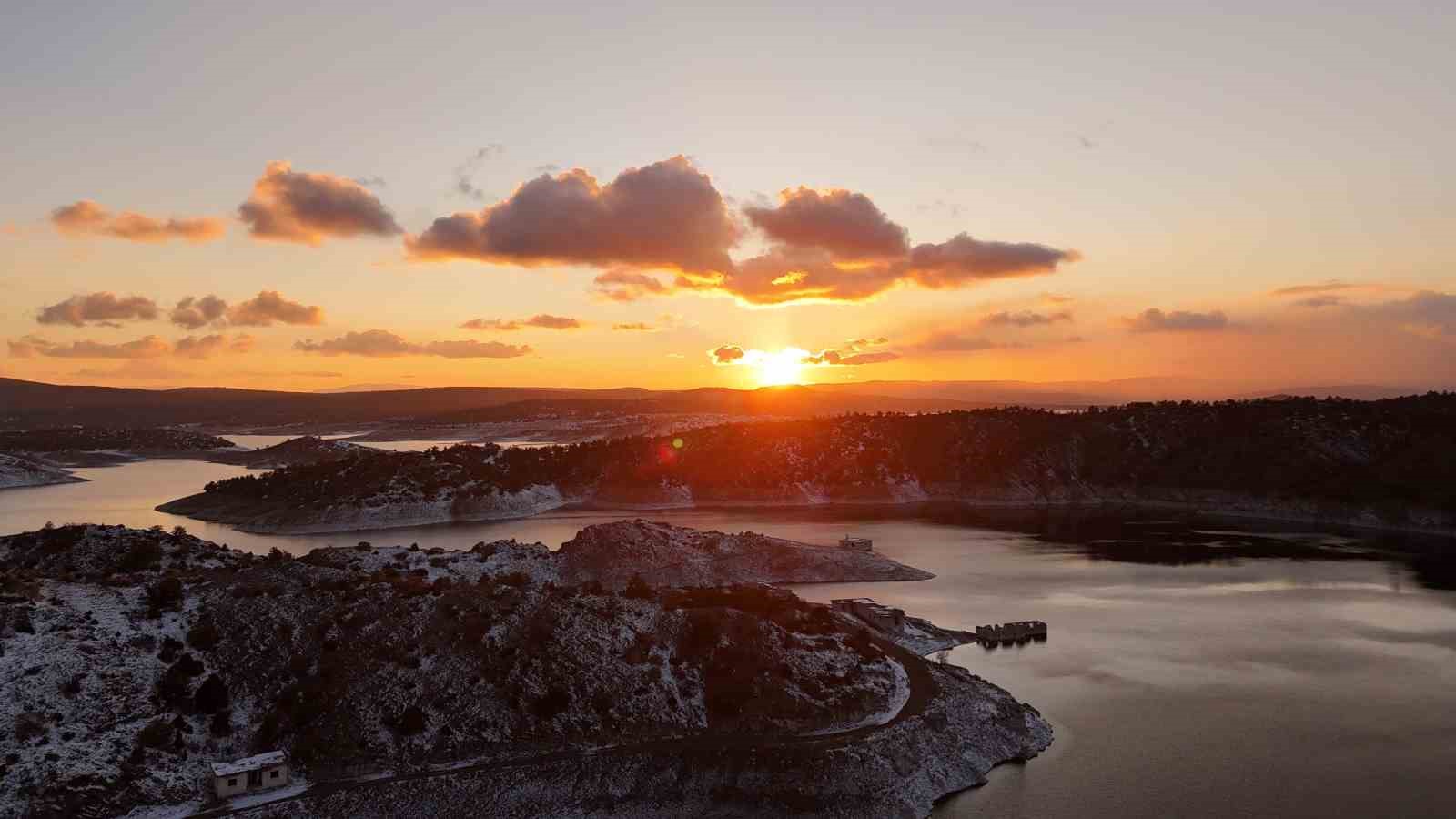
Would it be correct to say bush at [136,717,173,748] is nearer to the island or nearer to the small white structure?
the small white structure

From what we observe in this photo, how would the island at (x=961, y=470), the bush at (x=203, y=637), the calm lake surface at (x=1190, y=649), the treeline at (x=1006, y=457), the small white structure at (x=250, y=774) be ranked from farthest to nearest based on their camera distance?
1. the treeline at (x=1006, y=457)
2. the island at (x=961, y=470)
3. the bush at (x=203, y=637)
4. the calm lake surface at (x=1190, y=649)
5. the small white structure at (x=250, y=774)

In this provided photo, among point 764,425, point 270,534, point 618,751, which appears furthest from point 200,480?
point 618,751

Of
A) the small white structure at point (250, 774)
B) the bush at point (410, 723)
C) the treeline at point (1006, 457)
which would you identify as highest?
the treeline at point (1006, 457)

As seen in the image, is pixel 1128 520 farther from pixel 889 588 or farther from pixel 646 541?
pixel 646 541

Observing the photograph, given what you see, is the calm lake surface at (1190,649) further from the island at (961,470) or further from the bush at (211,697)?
the bush at (211,697)

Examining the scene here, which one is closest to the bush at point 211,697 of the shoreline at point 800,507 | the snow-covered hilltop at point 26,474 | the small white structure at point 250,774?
the small white structure at point 250,774

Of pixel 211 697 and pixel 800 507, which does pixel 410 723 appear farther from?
pixel 800 507

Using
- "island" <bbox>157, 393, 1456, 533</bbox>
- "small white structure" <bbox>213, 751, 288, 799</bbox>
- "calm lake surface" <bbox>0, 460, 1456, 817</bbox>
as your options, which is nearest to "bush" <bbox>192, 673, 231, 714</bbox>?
"small white structure" <bbox>213, 751, 288, 799</bbox>
